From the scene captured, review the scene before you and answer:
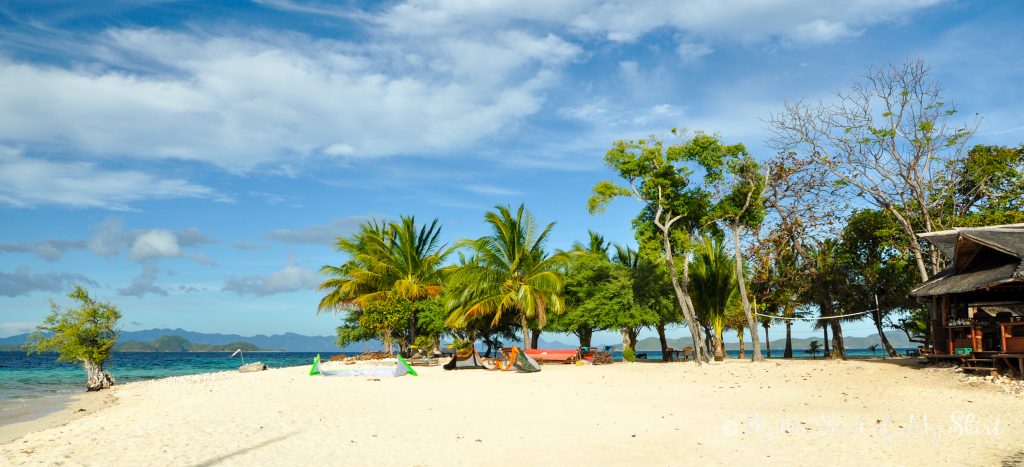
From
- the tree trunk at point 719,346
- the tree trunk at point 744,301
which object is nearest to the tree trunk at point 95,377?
the tree trunk at point 744,301

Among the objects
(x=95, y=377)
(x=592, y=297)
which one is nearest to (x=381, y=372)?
(x=95, y=377)

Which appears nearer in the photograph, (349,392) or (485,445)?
(485,445)

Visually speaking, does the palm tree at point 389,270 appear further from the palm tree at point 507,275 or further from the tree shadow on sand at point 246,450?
the tree shadow on sand at point 246,450

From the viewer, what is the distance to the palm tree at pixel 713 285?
3009 cm

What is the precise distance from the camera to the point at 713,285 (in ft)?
102

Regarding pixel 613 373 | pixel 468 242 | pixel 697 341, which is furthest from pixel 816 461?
pixel 468 242

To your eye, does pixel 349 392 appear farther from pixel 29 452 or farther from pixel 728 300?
pixel 728 300

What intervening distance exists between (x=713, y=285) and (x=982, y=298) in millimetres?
13602

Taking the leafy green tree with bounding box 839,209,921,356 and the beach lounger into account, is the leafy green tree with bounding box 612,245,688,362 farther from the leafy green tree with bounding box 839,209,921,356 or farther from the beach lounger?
the leafy green tree with bounding box 839,209,921,356

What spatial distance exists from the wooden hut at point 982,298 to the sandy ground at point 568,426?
1.29m

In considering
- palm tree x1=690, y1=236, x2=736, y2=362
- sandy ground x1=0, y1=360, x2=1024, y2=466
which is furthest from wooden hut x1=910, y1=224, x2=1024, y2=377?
palm tree x1=690, y1=236, x2=736, y2=362

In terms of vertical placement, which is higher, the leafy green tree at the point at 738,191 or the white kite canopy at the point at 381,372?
the leafy green tree at the point at 738,191

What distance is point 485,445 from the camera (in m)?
8.84

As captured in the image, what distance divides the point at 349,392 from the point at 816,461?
11178 mm
